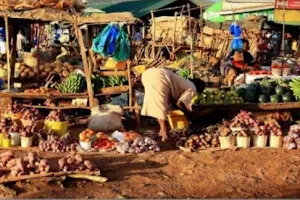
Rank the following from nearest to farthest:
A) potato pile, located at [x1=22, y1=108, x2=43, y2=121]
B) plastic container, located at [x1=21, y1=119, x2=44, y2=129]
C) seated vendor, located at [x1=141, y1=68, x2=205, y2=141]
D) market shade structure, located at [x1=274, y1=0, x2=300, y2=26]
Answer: seated vendor, located at [x1=141, y1=68, x2=205, y2=141]
plastic container, located at [x1=21, y1=119, x2=44, y2=129]
potato pile, located at [x1=22, y1=108, x2=43, y2=121]
market shade structure, located at [x1=274, y1=0, x2=300, y2=26]

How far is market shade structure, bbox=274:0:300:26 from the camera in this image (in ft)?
50.5

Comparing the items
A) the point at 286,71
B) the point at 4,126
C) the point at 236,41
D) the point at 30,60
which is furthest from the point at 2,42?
the point at 4,126

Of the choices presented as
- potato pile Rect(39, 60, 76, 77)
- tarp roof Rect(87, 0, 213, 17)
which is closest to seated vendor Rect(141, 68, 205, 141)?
potato pile Rect(39, 60, 76, 77)

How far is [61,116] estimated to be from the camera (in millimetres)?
8531

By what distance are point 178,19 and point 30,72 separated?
830cm

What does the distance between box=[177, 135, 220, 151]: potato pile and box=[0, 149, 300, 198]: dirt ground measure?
333mm

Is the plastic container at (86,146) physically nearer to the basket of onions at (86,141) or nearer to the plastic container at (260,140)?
the basket of onions at (86,141)

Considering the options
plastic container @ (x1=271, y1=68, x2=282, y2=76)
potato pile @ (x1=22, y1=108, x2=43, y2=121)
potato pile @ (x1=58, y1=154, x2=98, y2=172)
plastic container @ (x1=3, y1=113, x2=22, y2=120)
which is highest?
plastic container @ (x1=271, y1=68, x2=282, y2=76)

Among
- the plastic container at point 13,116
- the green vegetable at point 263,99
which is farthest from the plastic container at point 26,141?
the green vegetable at point 263,99

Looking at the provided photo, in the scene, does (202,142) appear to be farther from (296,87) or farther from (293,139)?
(296,87)

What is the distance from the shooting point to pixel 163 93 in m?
8.36

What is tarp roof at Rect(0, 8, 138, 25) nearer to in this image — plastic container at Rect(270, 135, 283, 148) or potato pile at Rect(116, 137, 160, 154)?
potato pile at Rect(116, 137, 160, 154)

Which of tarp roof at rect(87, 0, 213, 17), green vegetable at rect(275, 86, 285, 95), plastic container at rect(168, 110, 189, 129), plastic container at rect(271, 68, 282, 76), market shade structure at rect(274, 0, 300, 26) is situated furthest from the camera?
tarp roof at rect(87, 0, 213, 17)

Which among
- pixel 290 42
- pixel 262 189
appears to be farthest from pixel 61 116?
pixel 290 42
